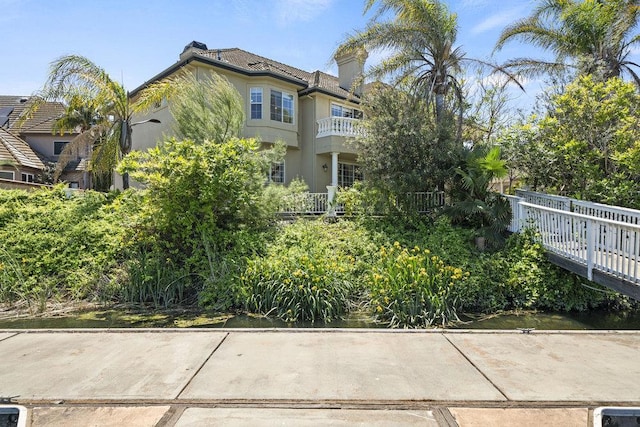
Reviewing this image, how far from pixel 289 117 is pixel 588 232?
567 inches

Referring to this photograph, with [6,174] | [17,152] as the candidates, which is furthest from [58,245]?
[17,152]

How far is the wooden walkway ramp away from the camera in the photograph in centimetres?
624

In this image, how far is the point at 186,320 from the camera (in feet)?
23.1

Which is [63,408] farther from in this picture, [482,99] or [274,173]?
[482,99]

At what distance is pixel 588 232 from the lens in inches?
277

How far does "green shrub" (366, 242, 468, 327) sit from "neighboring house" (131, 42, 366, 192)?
10.4 meters

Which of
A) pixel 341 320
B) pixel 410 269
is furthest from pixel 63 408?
pixel 410 269

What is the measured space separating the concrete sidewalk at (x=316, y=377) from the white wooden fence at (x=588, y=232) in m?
1.51

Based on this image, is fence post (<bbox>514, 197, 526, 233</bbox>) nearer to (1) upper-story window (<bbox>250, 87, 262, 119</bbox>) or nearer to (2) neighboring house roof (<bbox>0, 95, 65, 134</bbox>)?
(1) upper-story window (<bbox>250, 87, 262, 119</bbox>)

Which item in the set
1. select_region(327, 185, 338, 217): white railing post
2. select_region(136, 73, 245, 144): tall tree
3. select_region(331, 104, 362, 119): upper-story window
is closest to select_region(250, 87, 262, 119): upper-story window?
select_region(331, 104, 362, 119): upper-story window

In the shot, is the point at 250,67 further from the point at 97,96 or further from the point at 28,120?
the point at 28,120

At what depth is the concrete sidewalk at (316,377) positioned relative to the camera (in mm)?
3191

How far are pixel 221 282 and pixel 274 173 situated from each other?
11.2 meters

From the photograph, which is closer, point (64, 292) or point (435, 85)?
point (64, 292)
